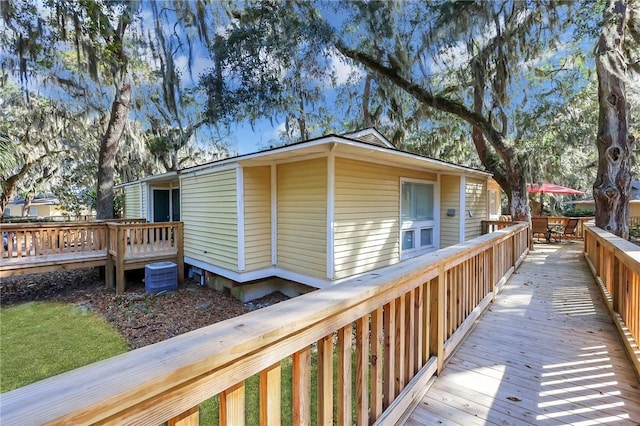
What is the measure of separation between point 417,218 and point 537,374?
548cm

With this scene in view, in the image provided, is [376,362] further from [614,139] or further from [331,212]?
[614,139]

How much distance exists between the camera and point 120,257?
284 inches

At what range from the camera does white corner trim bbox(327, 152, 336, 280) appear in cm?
548

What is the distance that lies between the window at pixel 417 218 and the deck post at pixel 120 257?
6360 millimetres

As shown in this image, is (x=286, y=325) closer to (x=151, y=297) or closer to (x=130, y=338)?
(x=130, y=338)

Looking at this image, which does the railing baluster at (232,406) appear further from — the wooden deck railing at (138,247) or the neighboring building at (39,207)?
the neighboring building at (39,207)

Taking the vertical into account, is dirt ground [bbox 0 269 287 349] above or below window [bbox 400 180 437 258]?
below

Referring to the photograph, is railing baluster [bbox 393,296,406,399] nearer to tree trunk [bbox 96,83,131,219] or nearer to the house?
the house

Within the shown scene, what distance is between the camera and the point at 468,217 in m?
8.59

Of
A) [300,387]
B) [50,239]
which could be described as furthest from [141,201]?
[300,387]

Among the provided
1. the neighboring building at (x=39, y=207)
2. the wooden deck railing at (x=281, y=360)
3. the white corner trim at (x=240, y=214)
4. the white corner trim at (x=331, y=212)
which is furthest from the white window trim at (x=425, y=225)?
the neighboring building at (x=39, y=207)

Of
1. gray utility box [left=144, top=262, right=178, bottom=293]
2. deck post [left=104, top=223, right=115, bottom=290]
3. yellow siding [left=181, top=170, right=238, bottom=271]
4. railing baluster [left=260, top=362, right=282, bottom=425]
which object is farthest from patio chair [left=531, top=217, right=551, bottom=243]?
deck post [left=104, top=223, right=115, bottom=290]

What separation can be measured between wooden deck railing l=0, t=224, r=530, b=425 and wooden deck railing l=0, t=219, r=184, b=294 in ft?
23.7

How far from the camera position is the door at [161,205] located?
11125mm
